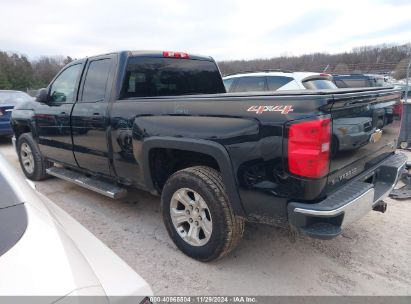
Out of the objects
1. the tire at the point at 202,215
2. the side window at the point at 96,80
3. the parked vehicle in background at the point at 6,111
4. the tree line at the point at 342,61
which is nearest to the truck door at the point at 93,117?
the side window at the point at 96,80

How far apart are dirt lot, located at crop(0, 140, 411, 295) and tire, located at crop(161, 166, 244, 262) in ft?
0.60

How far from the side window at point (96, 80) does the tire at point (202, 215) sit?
158 centimetres

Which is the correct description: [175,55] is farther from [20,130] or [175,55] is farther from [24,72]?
[24,72]

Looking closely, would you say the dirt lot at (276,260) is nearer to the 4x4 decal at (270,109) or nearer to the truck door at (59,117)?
the truck door at (59,117)

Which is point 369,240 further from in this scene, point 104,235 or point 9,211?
point 9,211

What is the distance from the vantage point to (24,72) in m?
45.0

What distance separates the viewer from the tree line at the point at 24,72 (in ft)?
141

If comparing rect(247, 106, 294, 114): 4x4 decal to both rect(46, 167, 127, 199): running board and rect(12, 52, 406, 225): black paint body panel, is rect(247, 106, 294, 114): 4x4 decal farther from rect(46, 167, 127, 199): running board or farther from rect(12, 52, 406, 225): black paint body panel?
rect(46, 167, 127, 199): running board

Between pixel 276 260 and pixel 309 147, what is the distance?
1.40 m

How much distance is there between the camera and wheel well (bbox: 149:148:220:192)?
10.4 feet

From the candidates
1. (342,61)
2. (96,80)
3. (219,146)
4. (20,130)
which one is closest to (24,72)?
(342,61)

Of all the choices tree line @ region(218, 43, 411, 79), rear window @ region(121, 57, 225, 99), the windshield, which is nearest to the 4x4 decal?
rear window @ region(121, 57, 225, 99)

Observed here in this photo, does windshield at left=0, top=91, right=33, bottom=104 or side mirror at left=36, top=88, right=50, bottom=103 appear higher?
side mirror at left=36, top=88, right=50, bottom=103

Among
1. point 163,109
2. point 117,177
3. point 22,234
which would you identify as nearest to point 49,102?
point 117,177
